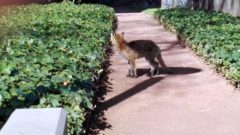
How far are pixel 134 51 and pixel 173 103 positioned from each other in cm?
206

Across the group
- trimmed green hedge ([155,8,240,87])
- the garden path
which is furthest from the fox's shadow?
trimmed green hedge ([155,8,240,87])

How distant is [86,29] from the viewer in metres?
12.0

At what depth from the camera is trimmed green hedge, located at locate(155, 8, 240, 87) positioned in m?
9.13

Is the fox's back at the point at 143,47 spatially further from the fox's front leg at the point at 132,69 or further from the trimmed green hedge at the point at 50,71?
the trimmed green hedge at the point at 50,71

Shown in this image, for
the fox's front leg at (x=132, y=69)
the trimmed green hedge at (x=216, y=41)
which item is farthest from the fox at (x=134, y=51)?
the trimmed green hedge at (x=216, y=41)

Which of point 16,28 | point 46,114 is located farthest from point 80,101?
point 16,28

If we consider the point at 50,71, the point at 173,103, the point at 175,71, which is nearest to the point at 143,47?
the point at 175,71

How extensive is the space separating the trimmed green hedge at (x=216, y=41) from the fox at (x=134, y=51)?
1198mm

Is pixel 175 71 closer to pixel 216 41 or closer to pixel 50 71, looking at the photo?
pixel 216 41

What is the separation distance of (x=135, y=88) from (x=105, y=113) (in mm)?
1725

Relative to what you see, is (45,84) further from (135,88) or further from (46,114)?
(135,88)

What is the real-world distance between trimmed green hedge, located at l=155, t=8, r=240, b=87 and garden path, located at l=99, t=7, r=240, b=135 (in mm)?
232

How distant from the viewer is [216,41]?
11.1 meters

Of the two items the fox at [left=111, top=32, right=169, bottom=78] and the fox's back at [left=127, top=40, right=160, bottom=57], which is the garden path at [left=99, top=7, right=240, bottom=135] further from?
the fox's back at [left=127, top=40, right=160, bottom=57]
